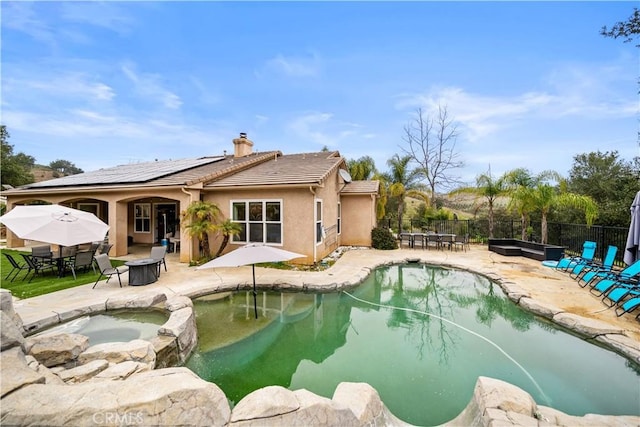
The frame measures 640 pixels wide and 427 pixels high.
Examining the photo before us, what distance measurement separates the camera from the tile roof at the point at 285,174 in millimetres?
10919

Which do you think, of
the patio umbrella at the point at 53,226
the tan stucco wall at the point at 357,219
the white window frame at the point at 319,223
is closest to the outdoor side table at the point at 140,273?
the patio umbrella at the point at 53,226

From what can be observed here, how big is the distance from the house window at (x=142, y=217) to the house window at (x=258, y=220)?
8.24 m

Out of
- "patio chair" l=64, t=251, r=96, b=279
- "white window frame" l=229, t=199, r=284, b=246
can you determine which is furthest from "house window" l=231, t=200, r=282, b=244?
"patio chair" l=64, t=251, r=96, b=279

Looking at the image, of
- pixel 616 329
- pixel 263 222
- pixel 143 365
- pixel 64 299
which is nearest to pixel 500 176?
pixel 616 329

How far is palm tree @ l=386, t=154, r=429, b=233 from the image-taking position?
60.1 feet

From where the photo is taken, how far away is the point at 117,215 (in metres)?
12.6

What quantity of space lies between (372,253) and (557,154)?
1911 centimetres

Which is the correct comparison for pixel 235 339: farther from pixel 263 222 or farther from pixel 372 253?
pixel 372 253

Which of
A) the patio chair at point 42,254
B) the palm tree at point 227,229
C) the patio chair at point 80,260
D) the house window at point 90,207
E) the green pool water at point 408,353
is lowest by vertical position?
the green pool water at point 408,353

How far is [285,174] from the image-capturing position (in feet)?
38.9

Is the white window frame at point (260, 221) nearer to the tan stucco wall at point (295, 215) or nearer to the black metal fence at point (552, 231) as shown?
the tan stucco wall at point (295, 215)

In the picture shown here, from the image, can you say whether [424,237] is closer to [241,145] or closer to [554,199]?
[554,199]

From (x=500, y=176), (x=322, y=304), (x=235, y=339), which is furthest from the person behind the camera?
(x=500, y=176)

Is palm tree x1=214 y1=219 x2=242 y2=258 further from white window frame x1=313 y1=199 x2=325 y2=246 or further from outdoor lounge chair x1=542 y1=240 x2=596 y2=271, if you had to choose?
outdoor lounge chair x1=542 y1=240 x2=596 y2=271
